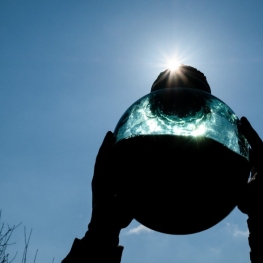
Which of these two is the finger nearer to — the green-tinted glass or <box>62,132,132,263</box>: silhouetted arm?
the green-tinted glass

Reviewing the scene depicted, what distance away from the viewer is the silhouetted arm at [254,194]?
1.44 metres

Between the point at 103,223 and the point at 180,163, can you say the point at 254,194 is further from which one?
the point at 103,223

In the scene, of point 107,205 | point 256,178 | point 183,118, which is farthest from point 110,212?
point 256,178

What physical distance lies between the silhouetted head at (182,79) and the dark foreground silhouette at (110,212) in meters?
0.04

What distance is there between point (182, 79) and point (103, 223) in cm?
94

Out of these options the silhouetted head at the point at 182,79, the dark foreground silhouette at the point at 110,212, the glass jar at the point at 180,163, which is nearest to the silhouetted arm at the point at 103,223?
the dark foreground silhouette at the point at 110,212

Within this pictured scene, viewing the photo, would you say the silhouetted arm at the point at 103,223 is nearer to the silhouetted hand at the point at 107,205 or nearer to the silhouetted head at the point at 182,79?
the silhouetted hand at the point at 107,205

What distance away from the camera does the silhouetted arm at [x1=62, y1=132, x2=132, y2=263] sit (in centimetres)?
144

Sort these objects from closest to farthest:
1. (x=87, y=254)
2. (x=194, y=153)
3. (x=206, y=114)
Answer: (x=194, y=153), (x=206, y=114), (x=87, y=254)

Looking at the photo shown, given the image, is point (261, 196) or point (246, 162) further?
point (261, 196)

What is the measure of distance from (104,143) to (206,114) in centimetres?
57

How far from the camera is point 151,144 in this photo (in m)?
1.17

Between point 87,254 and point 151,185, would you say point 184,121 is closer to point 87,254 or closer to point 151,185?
point 151,185

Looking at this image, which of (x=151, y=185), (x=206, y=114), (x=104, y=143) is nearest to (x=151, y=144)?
(x=151, y=185)
